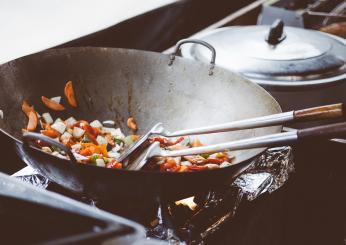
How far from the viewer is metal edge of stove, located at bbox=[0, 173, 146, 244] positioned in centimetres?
85

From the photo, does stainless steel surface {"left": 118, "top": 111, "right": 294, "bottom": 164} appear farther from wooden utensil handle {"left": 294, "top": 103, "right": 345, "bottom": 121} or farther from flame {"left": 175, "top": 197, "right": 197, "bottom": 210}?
flame {"left": 175, "top": 197, "right": 197, "bottom": 210}

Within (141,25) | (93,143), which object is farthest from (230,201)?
(141,25)

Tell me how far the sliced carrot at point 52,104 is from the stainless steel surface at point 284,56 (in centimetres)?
72

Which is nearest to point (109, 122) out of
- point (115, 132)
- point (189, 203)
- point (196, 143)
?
point (115, 132)

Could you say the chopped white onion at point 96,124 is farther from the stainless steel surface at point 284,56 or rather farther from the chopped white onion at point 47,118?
the stainless steel surface at point 284,56

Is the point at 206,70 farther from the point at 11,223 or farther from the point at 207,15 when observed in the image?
the point at 207,15

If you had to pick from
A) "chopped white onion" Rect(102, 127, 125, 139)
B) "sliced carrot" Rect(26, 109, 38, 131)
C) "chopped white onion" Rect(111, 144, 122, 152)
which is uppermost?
"sliced carrot" Rect(26, 109, 38, 131)

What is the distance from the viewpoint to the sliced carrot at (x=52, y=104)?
67.6 inches

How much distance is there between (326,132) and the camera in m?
1.11

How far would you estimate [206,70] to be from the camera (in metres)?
1.78

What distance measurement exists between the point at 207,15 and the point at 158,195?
2.47 meters

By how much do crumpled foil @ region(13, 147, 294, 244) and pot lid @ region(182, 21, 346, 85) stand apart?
1.20 feet

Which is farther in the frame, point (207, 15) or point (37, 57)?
point (207, 15)

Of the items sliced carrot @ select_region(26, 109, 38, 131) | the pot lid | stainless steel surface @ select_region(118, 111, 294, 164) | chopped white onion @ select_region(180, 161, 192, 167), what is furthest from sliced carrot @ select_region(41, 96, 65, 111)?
the pot lid
